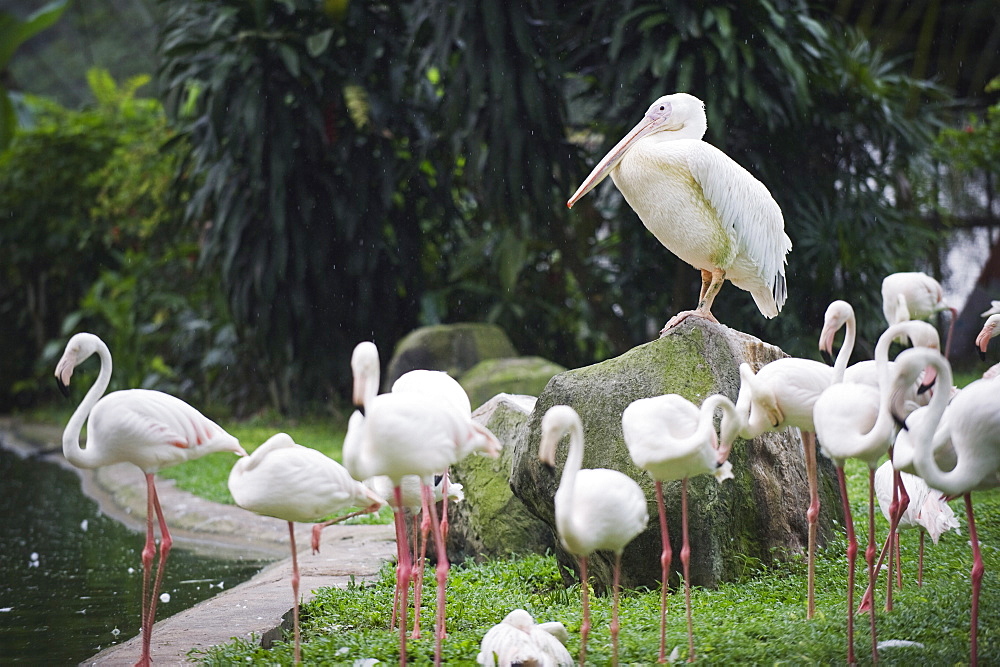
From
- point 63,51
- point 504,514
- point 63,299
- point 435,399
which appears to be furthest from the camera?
point 63,51

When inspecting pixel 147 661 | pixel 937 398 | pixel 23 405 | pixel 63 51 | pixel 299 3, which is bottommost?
pixel 147 661

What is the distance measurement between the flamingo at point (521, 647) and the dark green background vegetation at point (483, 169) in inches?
239

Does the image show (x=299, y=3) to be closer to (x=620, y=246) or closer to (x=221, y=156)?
(x=221, y=156)

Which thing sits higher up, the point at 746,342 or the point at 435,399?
the point at 746,342

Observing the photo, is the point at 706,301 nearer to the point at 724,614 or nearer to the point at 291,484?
the point at 724,614

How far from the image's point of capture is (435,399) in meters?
3.45

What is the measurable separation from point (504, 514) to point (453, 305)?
6491mm

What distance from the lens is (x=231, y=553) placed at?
648 centimetres

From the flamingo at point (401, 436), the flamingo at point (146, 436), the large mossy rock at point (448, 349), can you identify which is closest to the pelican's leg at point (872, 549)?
the flamingo at point (401, 436)

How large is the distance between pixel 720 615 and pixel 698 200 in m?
2.03

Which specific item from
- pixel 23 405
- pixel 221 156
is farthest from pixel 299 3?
pixel 23 405

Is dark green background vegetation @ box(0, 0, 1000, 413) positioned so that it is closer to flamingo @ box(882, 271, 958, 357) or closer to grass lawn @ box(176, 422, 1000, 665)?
grass lawn @ box(176, 422, 1000, 665)

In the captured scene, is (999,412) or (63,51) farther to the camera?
(63,51)

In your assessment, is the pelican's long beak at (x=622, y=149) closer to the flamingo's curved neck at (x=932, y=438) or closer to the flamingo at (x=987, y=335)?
the flamingo at (x=987, y=335)
